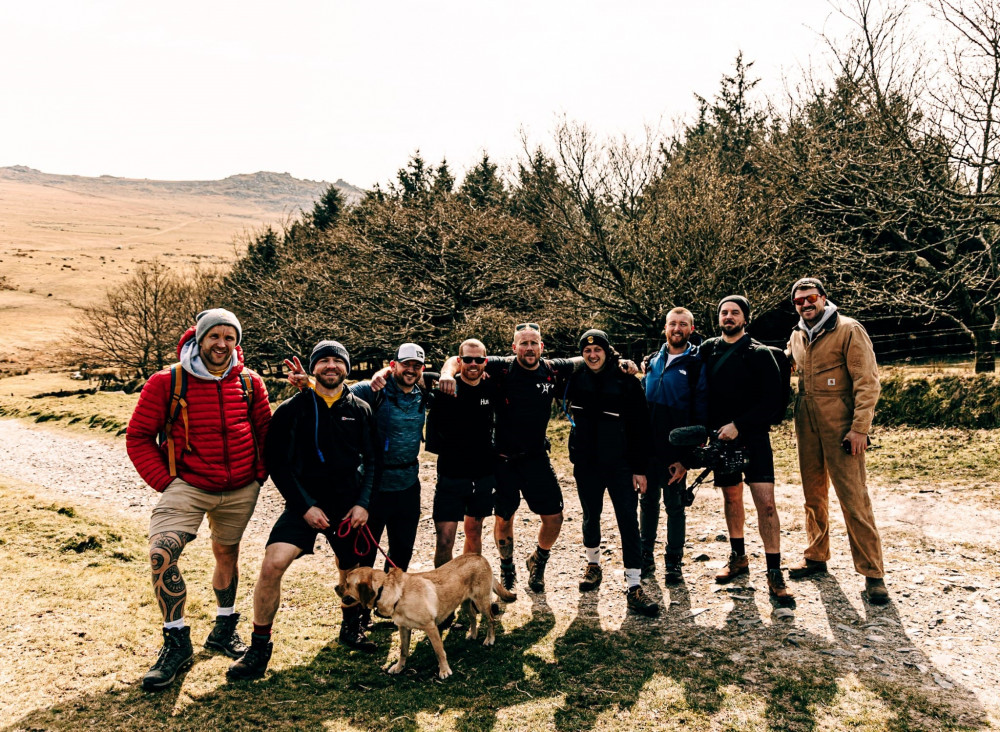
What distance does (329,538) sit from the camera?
4.99 m

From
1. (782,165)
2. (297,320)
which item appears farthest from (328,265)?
(782,165)

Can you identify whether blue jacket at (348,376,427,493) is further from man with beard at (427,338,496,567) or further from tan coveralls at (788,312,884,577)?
tan coveralls at (788,312,884,577)

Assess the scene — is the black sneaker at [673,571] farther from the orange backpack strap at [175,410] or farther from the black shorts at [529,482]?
the orange backpack strap at [175,410]

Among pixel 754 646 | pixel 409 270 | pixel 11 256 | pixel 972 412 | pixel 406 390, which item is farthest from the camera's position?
pixel 11 256

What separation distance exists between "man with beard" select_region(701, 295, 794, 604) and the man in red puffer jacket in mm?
4129

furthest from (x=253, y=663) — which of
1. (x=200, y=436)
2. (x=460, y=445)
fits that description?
(x=460, y=445)

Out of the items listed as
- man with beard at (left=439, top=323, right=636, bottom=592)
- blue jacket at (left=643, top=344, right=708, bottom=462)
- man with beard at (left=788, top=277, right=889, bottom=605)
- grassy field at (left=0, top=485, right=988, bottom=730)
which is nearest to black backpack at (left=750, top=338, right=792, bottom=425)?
man with beard at (left=788, top=277, right=889, bottom=605)

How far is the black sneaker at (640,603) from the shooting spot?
5402mm

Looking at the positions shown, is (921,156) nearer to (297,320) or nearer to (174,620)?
(174,620)

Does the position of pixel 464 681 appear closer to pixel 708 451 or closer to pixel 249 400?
pixel 249 400

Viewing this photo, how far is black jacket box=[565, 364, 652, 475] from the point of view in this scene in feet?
18.7

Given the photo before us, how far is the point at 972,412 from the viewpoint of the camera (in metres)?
10.9

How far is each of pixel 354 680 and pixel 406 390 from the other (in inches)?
91.8

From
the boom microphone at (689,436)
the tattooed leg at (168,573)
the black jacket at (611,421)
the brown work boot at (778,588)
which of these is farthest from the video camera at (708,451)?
the tattooed leg at (168,573)
